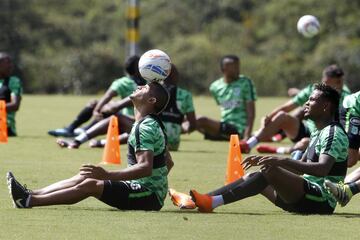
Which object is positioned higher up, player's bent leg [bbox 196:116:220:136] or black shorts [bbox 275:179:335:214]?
black shorts [bbox 275:179:335:214]

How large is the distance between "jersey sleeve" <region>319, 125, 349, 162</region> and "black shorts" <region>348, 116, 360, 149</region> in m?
3.88

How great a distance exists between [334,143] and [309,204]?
67 cm

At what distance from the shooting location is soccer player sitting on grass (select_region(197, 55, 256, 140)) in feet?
68.8

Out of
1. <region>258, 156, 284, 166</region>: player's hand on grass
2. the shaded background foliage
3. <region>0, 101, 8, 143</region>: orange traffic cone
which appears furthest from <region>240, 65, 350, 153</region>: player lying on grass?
the shaded background foliage

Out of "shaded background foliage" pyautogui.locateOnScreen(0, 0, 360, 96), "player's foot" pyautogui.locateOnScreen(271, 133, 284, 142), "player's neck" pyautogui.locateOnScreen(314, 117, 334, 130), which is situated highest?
"player's neck" pyautogui.locateOnScreen(314, 117, 334, 130)

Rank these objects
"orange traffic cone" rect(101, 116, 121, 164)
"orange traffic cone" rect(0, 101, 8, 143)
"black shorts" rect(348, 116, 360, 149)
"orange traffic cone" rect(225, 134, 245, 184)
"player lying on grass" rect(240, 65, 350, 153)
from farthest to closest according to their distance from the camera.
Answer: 1. "orange traffic cone" rect(0, 101, 8, 143)
2. "player lying on grass" rect(240, 65, 350, 153)
3. "orange traffic cone" rect(101, 116, 121, 164)
4. "black shorts" rect(348, 116, 360, 149)
5. "orange traffic cone" rect(225, 134, 245, 184)

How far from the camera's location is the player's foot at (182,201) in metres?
11.5

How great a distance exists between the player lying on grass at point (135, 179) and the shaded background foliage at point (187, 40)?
4209 centimetres

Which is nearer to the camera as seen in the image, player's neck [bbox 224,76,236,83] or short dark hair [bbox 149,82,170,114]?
short dark hair [bbox 149,82,170,114]

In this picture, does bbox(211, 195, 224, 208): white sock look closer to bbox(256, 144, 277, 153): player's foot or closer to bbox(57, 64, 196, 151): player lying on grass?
bbox(57, 64, 196, 151): player lying on grass

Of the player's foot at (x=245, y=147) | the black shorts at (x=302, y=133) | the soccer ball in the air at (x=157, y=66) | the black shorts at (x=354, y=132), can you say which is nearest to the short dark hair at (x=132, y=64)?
the player's foot at (x=245, y=147)

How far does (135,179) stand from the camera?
10664 mm

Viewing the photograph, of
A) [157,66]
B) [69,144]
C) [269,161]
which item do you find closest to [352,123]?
[157,66]

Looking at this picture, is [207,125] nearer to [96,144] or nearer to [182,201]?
[96,144]
